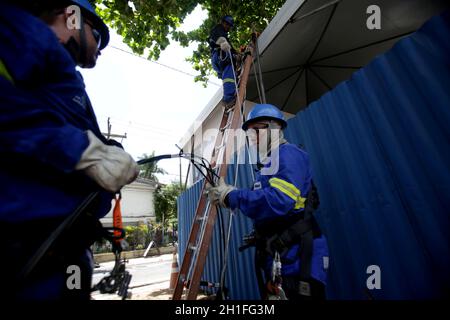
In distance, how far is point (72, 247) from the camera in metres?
1.11

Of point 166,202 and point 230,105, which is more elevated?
point 230,105

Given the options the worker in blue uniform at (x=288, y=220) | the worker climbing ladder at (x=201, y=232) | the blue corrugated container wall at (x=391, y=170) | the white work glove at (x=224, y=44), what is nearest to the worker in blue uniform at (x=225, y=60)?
the white work glove at (x=224, y=44)

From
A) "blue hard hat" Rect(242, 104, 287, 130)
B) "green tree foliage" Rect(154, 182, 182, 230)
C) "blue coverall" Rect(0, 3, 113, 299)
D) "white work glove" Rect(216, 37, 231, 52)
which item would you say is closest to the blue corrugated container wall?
"blue hard hat" Rect(242, 104, 287, 130)

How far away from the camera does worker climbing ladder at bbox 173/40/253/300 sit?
2234mm

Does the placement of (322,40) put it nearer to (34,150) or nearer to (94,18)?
(94,18)

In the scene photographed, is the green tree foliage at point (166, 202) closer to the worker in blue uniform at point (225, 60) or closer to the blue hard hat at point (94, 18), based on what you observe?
the worker in blue uniform at point (225, 60)

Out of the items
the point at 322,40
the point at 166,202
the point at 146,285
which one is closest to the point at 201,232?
the point at 322,40

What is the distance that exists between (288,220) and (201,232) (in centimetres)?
104

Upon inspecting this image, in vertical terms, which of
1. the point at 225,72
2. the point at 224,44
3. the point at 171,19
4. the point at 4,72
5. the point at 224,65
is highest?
the point at 171,19

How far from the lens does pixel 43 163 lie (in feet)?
3.28

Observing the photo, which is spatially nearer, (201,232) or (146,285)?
(201,232)

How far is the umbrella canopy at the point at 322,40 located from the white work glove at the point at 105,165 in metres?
3.12
